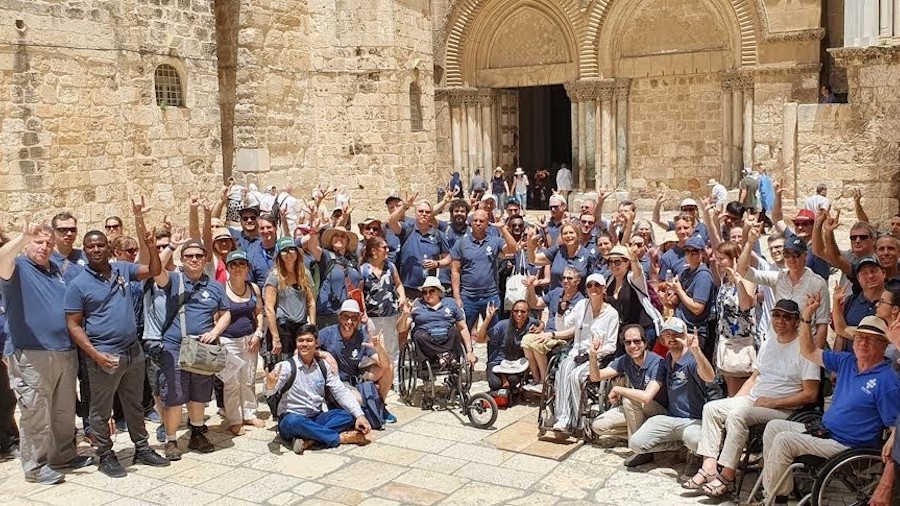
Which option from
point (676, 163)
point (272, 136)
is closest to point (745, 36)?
point (676, 163)

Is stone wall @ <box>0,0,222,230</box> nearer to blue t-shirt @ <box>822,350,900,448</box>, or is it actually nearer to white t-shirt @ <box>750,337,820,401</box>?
white t-shirt @ <box>750,337,820,401</box>

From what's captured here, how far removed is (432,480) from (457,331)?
5.84 ft

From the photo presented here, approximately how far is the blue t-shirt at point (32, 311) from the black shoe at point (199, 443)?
128 centimetres

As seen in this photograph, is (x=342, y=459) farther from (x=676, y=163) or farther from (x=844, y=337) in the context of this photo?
(x=676, y=163)

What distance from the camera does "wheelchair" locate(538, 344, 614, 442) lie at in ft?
22.1

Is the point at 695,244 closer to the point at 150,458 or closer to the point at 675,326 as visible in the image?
the point at 675,326

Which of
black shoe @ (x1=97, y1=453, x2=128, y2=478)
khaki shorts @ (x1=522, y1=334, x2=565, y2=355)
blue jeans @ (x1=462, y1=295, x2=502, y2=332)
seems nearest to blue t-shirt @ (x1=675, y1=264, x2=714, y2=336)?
khaki shorts @ (x1=522, y1=334, x2=565, y2=355)

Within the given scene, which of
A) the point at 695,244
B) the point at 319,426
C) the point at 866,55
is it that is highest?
the point at 866,55

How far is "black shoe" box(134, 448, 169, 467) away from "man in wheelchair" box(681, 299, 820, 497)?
3722 millimetres

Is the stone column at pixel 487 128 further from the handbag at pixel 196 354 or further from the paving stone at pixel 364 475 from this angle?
the paving stone at pixel 364 475

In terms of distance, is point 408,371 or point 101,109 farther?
point 101,109

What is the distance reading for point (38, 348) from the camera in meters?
6.04

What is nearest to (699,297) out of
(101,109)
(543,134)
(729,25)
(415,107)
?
(101,109)

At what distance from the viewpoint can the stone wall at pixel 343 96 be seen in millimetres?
15953
